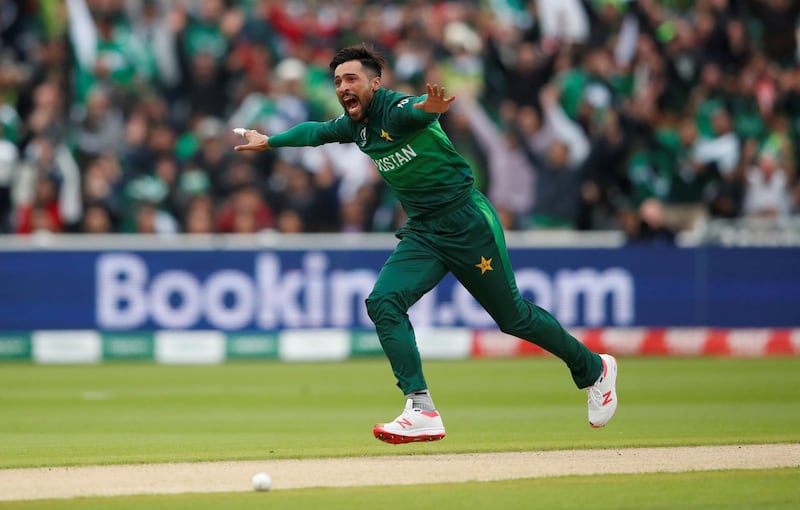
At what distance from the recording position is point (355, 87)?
8.70 metres

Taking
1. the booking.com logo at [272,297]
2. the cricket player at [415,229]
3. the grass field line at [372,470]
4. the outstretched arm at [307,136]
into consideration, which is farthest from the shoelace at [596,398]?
the booking.com logo at [272,297]

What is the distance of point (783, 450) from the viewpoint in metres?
9.17

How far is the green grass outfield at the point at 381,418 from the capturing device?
7328 mm

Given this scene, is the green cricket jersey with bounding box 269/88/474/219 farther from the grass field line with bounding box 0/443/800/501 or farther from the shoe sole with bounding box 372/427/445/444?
the grass field line with bounding box 0/443/800/501

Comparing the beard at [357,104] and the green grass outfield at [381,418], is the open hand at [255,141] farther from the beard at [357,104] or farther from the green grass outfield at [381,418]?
the green grass outfield at [381,418]

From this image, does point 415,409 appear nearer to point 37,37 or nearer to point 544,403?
point 544,403

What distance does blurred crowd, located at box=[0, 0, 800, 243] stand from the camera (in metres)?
17.6

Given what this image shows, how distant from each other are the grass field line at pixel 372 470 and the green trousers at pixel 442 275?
2.09 feet

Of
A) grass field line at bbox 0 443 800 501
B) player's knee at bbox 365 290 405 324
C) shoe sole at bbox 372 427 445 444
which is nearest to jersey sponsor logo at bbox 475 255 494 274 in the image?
player's knee at bbox 365 290 405 324

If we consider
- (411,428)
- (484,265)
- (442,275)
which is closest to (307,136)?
(442,275)

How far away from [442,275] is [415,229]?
0.34 m

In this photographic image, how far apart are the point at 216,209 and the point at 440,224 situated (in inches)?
371

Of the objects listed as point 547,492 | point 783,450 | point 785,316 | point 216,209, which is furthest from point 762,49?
point 547,492

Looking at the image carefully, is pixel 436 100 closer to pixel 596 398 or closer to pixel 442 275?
pixel 442 275
